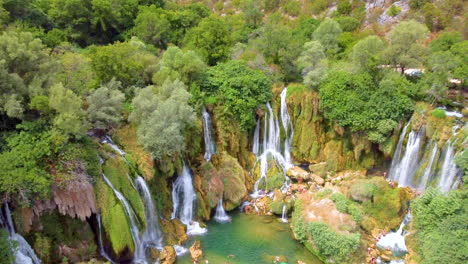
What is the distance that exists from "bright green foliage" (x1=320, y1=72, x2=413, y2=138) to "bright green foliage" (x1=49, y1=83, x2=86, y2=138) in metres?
19.8

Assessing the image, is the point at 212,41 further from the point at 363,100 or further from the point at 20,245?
the point at 20,245

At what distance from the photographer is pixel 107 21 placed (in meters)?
37.9

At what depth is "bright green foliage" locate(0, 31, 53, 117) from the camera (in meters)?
15.0

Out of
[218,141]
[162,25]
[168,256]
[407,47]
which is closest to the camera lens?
[168,256]

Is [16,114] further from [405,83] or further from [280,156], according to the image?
[405,83]

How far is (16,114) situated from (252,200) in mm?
16794

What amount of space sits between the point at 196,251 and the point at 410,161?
17.9 meters

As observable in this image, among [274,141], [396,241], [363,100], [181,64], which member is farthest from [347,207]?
[181,64]

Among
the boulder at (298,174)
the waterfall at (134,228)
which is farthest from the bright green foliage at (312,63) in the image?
the waterfall at (134,228)

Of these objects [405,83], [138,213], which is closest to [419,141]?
[405,83]

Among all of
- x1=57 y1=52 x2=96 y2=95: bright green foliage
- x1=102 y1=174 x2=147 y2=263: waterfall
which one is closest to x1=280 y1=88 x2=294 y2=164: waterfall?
x1=102 y1=174 x2=147 y2=263: waterfall

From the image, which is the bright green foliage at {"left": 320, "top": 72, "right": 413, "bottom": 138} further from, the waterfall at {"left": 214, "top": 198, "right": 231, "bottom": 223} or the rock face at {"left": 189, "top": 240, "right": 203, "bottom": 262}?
the rock face at {"left": 189, "top": 240, "right": 203, "bottom": 262}

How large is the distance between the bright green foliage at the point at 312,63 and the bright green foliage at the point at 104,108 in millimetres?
16492

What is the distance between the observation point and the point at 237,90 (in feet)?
87.8
